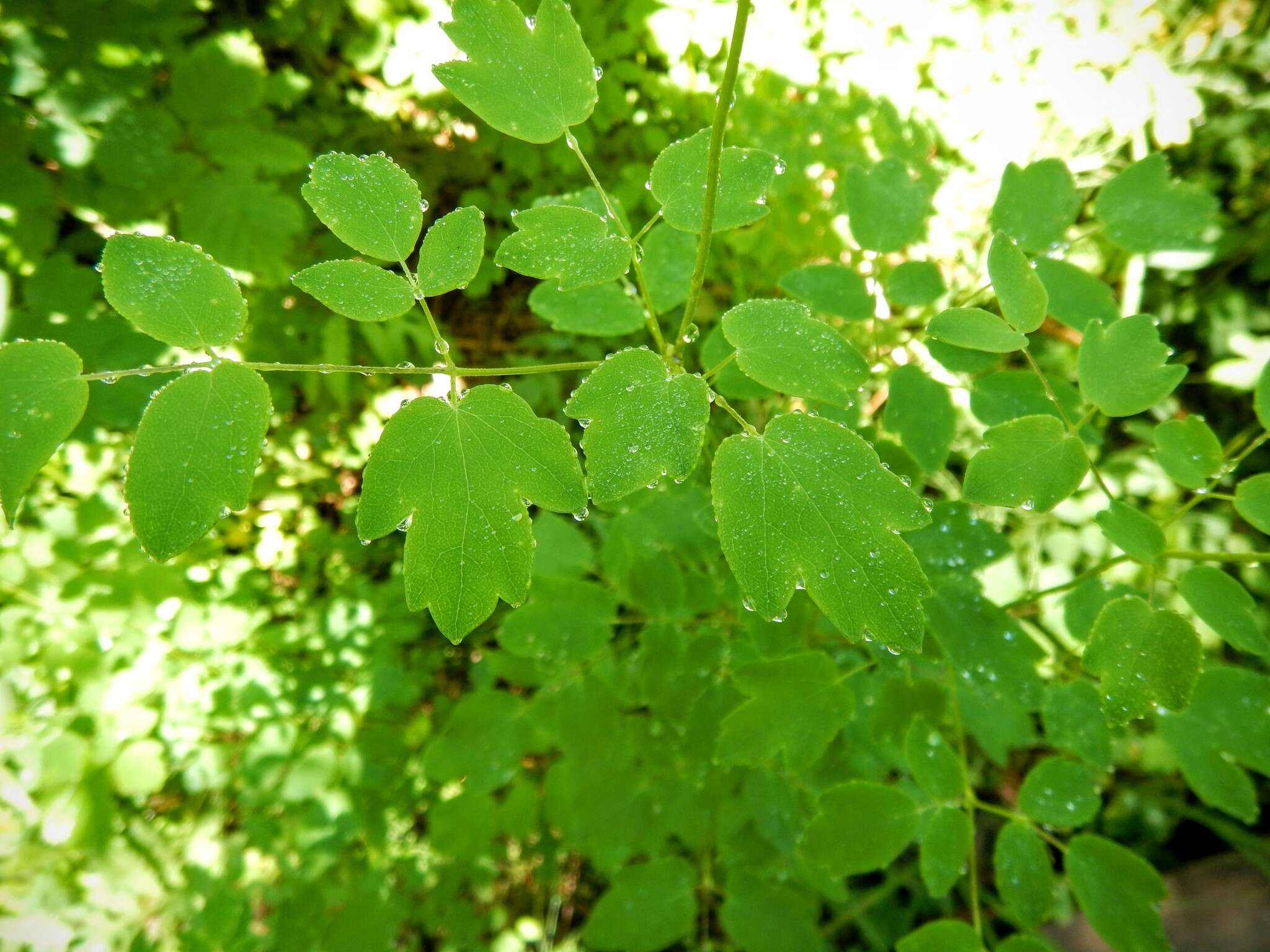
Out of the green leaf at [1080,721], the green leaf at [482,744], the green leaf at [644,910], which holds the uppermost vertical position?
the green leaf at [1080,721]

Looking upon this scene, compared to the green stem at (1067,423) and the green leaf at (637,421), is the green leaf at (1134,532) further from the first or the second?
→ the green leaf at (637,421)

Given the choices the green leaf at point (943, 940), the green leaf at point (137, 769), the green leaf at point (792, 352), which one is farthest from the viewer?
the green leaf at point (137, 769)

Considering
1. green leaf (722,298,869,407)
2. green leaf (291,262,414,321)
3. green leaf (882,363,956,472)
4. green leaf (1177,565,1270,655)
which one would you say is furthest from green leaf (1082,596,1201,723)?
green leaf (291,262,414,321)

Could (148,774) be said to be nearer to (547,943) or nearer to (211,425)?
(547,943)

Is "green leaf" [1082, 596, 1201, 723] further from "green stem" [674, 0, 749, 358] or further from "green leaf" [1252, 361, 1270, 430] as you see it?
"green stem" [674, 0, 749, 358]

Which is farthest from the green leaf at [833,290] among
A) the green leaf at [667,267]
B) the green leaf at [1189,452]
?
the green leaf at [1189,452]

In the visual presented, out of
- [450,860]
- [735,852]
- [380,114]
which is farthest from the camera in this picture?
[380,114]

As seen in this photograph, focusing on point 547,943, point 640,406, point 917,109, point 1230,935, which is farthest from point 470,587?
point 1230,935
